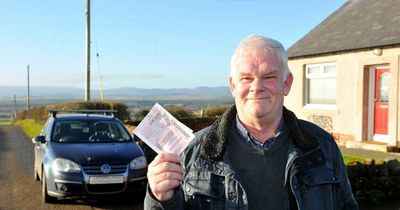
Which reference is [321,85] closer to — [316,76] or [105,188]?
[316,76]

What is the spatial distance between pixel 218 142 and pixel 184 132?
22 cm

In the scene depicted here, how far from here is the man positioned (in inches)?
92.9

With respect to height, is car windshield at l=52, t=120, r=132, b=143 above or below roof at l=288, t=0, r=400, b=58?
below

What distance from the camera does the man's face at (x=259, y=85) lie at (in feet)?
7.85

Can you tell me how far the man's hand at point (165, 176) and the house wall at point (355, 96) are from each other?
1049 centimetres

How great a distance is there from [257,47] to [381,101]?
35.9 feet

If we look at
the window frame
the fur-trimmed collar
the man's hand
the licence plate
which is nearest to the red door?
the window frame

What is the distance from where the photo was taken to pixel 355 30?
44.6 feet

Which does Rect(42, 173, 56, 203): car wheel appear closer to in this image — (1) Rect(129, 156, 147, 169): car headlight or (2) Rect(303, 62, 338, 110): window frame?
(1) Rect(129, 156, 147, 169): car headlight

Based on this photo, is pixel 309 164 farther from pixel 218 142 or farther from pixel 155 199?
pixel 155 199

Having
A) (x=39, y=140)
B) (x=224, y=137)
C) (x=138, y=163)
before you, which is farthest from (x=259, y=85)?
(x=39, y=140)

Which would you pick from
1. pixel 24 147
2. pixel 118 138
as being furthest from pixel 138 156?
pixel 24 147

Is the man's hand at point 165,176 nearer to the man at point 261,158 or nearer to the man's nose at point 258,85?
the man at point 261,158

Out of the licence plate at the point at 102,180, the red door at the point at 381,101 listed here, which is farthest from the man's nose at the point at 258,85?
the red door at the point at 381,101
